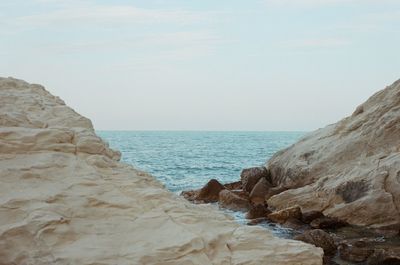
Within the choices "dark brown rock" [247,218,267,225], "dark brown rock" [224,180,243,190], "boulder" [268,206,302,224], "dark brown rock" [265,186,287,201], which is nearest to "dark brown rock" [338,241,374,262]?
"boulder" [268,206,302,224]

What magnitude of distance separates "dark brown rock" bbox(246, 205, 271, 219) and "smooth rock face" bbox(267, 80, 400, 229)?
528mm

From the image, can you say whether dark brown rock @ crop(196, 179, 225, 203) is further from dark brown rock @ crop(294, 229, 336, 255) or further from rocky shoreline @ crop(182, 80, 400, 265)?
dark brown rock @ crop(294, 229, 336, 255)

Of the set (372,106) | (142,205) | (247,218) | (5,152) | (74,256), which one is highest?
(372,106)

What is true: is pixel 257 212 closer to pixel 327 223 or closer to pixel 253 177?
pixel 327 223

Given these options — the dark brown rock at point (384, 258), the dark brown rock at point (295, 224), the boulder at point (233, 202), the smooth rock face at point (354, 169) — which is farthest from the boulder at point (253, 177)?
the dark brown rock at point (384, 258)

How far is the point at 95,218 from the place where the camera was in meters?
6.48

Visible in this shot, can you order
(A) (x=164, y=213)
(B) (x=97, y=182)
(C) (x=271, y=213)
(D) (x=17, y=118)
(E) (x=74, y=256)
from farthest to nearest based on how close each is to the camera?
(C) (x=271, y=213), (D) (x=17, y=118), (B) (x=97, y=182), (A) (x=164, y=213), (E) (x=74, y=256)

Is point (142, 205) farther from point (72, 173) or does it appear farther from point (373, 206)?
point (373, 206)

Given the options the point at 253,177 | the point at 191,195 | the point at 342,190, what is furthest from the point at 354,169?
the point at 191,195

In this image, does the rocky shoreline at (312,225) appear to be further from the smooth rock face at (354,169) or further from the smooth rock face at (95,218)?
the smooth rock face at (95,218)

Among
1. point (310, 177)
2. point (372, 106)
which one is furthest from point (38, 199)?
point (372, 106)

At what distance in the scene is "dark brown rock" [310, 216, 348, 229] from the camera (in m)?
14.0

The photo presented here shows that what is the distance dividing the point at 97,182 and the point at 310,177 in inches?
431

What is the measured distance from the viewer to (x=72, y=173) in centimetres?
727
